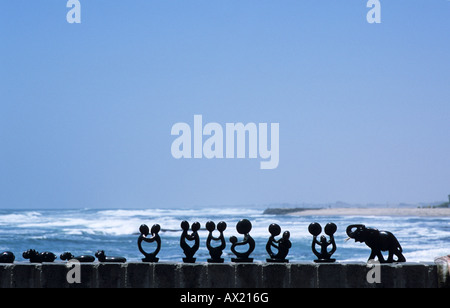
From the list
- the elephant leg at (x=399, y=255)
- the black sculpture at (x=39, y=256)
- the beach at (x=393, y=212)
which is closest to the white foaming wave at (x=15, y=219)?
the beach at (x=393, y=212)

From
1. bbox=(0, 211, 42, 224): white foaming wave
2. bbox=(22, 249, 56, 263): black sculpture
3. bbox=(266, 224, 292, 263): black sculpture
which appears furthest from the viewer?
bbox=(0, 211, 42, 224): white foaming wave

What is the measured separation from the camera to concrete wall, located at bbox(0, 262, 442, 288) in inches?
273

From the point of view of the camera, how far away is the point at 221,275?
7.04 metres

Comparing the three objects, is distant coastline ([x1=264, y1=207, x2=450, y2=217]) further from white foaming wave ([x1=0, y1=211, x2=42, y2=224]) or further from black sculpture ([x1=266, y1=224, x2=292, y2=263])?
black sculpture ([x1=266, y1=224, x2=292, y2=263])

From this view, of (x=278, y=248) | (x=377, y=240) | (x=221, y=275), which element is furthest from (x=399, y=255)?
(x=221, y=275)

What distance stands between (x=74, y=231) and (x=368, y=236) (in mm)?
37650

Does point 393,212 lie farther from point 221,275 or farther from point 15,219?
point 221,275

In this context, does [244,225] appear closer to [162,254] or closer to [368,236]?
[368,236]

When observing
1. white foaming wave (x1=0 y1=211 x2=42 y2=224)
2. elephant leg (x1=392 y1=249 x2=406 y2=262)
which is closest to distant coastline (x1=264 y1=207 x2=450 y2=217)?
white foaming wave (x1=0 y1=211 x2=42 y2=224)

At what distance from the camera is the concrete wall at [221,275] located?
6945 mm

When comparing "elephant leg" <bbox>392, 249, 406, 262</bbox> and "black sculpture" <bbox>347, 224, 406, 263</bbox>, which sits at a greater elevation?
"black sculpture" <bbox>347, 224, 406, 263</bbox>

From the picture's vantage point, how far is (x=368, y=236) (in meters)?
7.24
